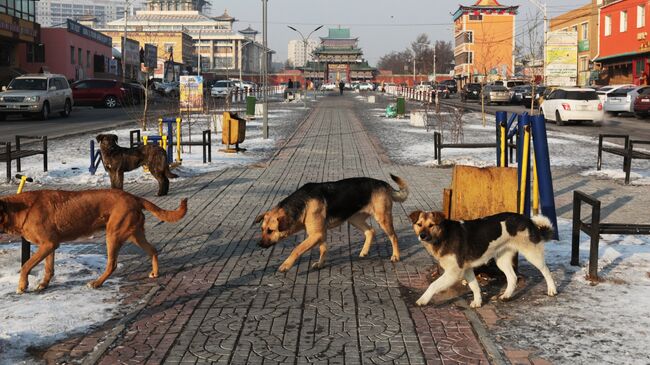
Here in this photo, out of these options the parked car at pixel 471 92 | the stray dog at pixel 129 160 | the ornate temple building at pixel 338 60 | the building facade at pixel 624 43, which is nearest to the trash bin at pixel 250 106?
the stray dog at pixel 129 160

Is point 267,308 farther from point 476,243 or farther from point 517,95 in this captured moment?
point 517,95

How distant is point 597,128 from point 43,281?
26.6 m

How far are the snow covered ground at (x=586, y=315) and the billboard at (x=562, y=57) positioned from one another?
44.0 metres

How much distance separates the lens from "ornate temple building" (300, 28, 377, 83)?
127125mm

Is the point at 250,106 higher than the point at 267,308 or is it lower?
higher

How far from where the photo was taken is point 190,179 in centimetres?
1389

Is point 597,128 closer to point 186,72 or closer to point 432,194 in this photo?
point 432,194

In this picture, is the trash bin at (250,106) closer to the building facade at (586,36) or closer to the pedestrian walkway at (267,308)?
the pedestrian walkway at (267,308)

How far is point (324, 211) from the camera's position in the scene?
22.8 ft

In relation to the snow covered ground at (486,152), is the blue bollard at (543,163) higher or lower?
higher

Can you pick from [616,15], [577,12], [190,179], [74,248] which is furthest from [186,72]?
[74,248]

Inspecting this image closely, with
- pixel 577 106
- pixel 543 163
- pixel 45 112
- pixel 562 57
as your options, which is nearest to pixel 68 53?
pixel 45 112

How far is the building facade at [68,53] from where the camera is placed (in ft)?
181

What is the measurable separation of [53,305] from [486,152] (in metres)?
14.1
